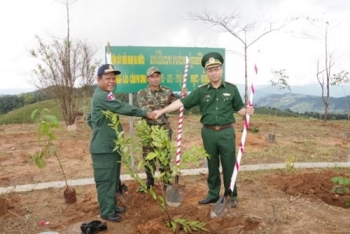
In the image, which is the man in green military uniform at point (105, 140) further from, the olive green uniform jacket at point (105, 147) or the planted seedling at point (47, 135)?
the planted seedling at point (47, 135)

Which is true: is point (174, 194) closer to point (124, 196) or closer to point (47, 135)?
point (124, 196)

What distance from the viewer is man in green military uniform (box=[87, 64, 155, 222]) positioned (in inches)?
163

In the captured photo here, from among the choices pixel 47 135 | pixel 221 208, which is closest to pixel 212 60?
pixel 221 208

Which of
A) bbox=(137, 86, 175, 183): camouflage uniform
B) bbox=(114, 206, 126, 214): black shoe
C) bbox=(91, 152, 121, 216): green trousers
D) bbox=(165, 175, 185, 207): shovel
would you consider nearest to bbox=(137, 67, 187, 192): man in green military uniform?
bbox=(137, 86, 175, 183): camouflage uniform

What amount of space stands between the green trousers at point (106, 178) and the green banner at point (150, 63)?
2439mm

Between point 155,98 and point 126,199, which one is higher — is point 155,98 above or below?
above

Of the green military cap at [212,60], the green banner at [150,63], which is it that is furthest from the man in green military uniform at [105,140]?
Result: the green banner at [150,63]

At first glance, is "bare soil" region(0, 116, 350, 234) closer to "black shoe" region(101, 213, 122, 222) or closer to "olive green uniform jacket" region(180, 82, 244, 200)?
"black shoe" region(101, 213, 122, 222)

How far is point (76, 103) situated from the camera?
14.1 metres

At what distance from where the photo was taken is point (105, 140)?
418 centimetres

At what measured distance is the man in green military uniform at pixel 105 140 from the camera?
4133 millimetres

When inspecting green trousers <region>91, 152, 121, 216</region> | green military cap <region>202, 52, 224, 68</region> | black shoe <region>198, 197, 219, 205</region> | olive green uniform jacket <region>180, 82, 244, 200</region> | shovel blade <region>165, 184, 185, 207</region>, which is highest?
green military cap <region>202, 52, 224, 68</region>

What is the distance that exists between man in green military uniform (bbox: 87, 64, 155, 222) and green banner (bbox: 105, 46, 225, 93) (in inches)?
86.4

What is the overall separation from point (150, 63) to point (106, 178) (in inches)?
118
